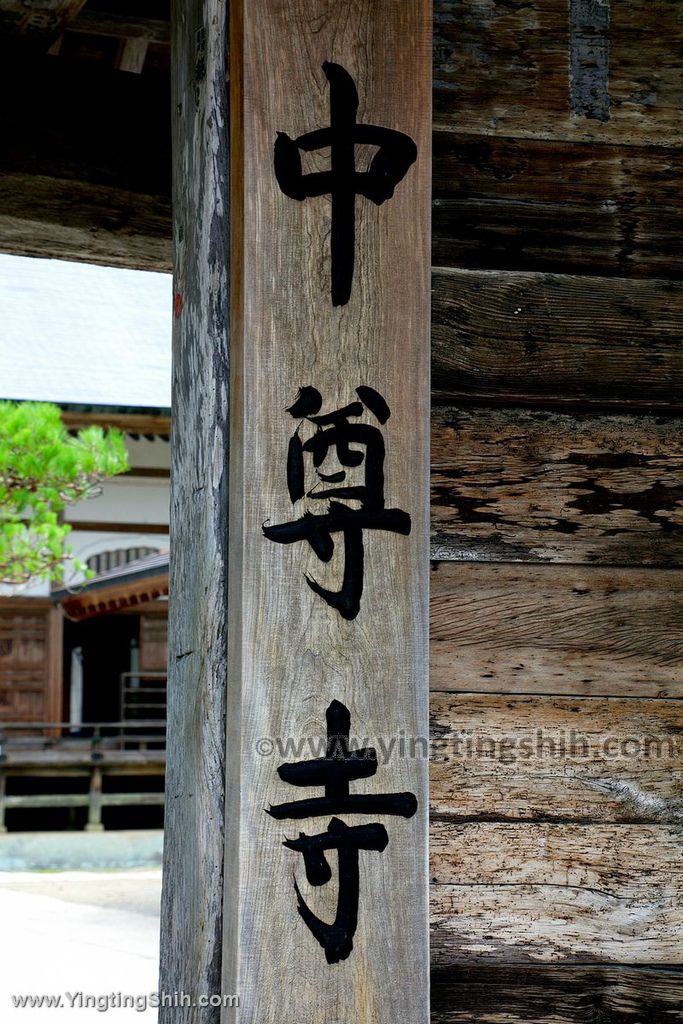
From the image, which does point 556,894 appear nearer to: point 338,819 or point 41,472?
point 338,819

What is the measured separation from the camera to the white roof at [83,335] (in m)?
11.4

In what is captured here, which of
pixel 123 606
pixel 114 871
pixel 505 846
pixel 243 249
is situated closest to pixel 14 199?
pixel 243 249

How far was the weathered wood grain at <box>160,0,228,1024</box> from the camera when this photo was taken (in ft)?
4.35

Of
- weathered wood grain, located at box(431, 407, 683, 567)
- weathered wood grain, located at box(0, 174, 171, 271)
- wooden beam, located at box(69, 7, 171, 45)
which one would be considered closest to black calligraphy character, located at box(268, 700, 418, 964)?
weathered wood grain, located at box(431, 407, 683, 567)

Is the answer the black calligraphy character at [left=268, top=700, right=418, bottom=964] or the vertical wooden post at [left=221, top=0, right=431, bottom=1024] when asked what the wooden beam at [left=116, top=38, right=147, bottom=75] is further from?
the black calligraphy character at [left=268, top=700, right=418, bottom=964]

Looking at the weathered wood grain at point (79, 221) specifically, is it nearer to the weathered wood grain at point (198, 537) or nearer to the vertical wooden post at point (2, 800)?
the weathered wood grain at point (198, 537)

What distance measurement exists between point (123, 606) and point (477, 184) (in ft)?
32.0

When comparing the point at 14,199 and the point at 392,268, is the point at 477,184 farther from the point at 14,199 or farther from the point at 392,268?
the point at 14,199

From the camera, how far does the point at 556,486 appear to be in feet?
5.23

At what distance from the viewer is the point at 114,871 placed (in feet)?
31.1

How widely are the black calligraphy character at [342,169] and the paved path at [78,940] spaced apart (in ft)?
11.2

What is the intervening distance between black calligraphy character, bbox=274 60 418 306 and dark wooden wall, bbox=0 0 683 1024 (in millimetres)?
206

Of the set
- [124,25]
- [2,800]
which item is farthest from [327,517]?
[2,800]

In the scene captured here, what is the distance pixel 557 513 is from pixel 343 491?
1.36 feet
